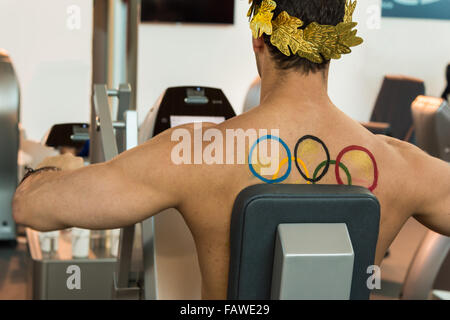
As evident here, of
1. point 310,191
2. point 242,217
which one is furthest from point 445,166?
point 242,217

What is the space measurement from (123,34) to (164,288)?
1004 millimetres

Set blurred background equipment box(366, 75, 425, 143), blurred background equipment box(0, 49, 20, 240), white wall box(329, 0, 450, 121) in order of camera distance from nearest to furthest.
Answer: blurred background equipment box(0, 49, 20, 240) < blurred background equipment box(366, 75, 425, 143) < white wall box(329, 0, 450, 121)

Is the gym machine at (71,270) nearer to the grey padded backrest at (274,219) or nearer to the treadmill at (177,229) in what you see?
the treadmill at (177,229)

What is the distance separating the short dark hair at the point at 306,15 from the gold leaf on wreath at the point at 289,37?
0.02 m

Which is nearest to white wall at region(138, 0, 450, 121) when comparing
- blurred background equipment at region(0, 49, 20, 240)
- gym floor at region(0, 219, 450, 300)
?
gym floor at region(0, 219, 450, 300)

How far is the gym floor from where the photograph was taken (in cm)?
322

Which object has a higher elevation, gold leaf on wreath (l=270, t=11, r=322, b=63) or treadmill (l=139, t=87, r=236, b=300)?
gold leaf on wreath (l=270, t=11, r=322, b=63)

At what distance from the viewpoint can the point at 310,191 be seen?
1104 millimetres

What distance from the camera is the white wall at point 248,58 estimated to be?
5867mm

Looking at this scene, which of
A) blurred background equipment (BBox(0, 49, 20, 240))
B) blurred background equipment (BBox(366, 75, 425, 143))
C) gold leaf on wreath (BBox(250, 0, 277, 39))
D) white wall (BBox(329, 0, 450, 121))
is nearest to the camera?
gold leaf on wreath (BBox(250, 0, 277, 39))

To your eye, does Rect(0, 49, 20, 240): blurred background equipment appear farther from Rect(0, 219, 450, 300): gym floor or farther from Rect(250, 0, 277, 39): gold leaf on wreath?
Rect(250, 0, 277, 39): gold leaf on wreath

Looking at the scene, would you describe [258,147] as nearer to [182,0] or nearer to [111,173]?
[111,173]

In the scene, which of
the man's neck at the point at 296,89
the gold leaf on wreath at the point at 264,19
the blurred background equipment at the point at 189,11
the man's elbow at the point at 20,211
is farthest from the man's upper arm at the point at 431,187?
the blurred background equipment at the point at 189,11

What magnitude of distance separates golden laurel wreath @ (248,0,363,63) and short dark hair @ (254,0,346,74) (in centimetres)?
1
